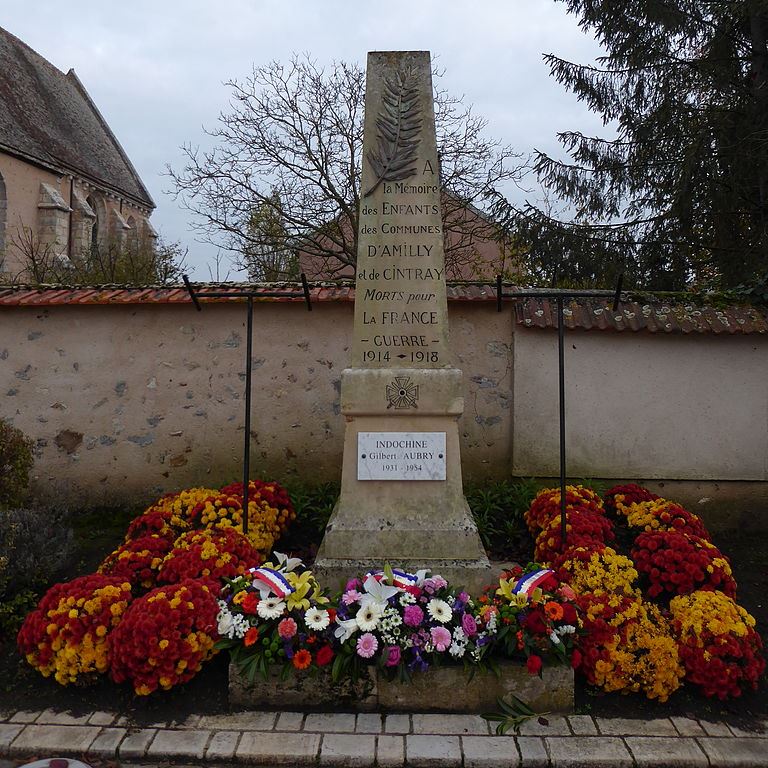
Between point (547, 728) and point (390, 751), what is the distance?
750mm

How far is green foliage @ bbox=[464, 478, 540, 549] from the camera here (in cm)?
472

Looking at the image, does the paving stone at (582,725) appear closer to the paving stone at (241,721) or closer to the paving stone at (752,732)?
the paving stone at (752,732)

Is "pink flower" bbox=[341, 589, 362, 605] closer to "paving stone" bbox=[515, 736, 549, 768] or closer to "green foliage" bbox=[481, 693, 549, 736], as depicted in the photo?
"green foliage" bbox=[481, 693, 549, 736]

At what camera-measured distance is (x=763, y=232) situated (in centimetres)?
709

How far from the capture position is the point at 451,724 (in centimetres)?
271

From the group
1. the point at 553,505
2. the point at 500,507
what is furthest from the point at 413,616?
the point at 500,507

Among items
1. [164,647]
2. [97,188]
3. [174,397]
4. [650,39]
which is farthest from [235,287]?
[97,188]

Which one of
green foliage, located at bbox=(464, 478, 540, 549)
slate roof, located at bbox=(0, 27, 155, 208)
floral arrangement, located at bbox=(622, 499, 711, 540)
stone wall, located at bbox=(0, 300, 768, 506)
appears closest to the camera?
floral arrangement, located at bbox=(622, 499, 711, 540)

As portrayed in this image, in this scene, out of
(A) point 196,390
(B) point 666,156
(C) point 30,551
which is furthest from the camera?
(B) point 666,156

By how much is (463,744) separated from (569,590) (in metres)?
0.95

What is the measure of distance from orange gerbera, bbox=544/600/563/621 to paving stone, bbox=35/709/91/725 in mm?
2264

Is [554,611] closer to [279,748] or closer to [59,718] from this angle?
[279,748]

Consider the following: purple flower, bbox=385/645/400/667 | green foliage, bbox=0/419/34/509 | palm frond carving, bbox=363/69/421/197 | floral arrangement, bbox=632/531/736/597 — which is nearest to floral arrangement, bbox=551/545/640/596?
floral arrangement, bbox=632/531/736/597

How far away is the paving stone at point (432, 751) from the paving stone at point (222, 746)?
0.76 metres
